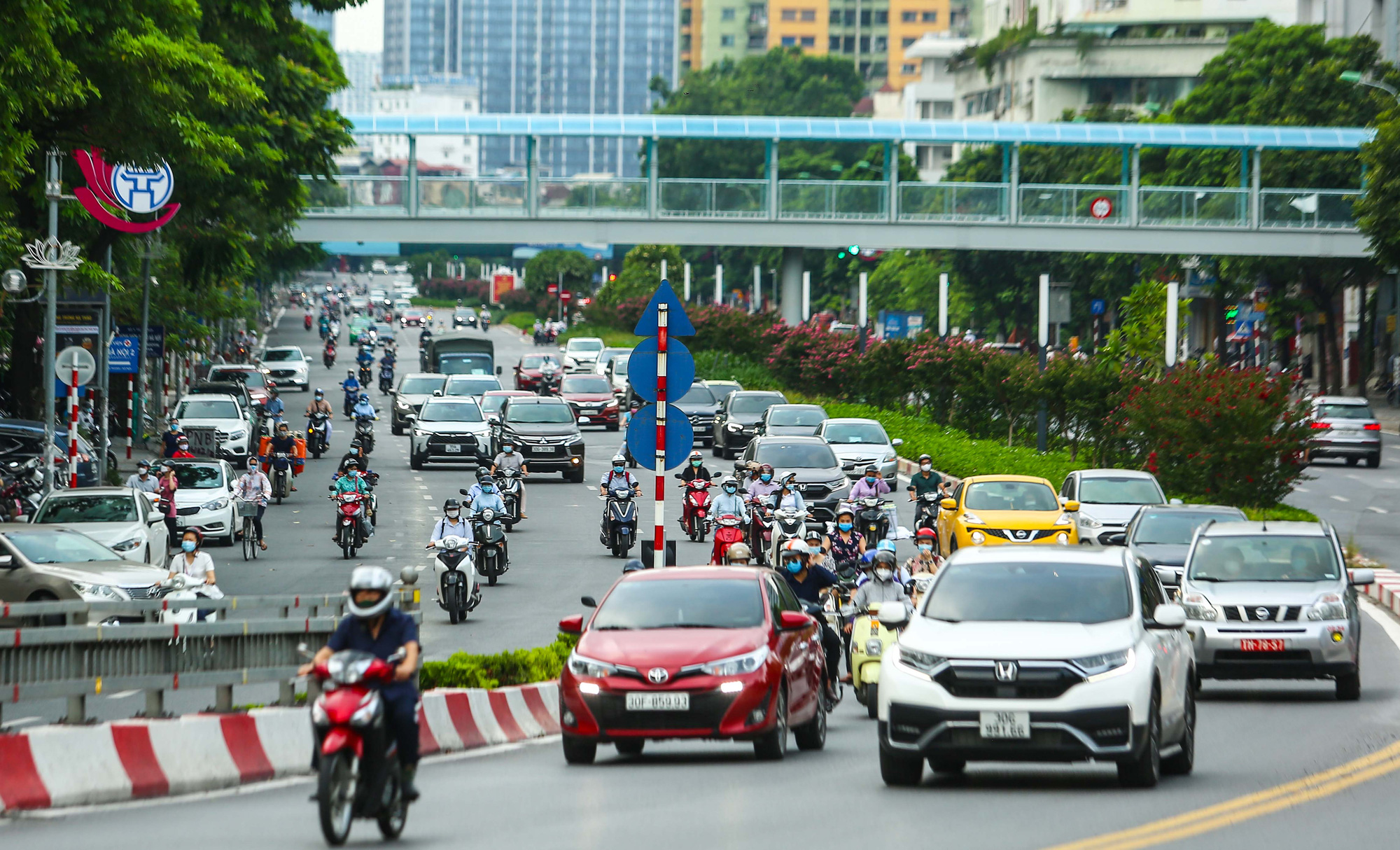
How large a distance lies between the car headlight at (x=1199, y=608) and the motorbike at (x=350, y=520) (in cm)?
1506

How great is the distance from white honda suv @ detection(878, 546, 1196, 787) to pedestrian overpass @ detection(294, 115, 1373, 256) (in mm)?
52082

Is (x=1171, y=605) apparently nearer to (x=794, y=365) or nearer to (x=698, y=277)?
(x=794, y=365)

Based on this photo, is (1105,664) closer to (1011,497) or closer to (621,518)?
(1011,497)

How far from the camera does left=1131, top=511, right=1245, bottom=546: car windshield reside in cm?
2491

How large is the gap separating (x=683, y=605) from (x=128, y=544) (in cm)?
1429

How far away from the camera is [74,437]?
1278 inches

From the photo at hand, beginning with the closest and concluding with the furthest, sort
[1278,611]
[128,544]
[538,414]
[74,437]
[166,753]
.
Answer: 1. [166,753]
2. [1278,611]
3. [128,544]
4. [74,437]
5. [538,414]

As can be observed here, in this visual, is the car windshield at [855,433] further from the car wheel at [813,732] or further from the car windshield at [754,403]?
the car wheel at [813,732]

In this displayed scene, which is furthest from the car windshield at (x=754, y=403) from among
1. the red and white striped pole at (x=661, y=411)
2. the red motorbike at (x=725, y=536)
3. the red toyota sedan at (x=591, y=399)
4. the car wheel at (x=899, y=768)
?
the car wheel at (x=899, y=768)

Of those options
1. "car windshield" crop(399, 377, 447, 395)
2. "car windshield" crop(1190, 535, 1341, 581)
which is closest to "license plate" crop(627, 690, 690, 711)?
"car windshield" crop(1190, 535, 1341, 581)

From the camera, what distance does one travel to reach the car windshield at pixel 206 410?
46156mm

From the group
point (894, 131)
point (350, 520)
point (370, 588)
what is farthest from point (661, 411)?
point (894, 131)

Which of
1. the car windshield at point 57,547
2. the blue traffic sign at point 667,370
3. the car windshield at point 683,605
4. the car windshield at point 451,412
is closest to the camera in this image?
the car windshield at point 683,605

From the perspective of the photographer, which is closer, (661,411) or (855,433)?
(661,411)
